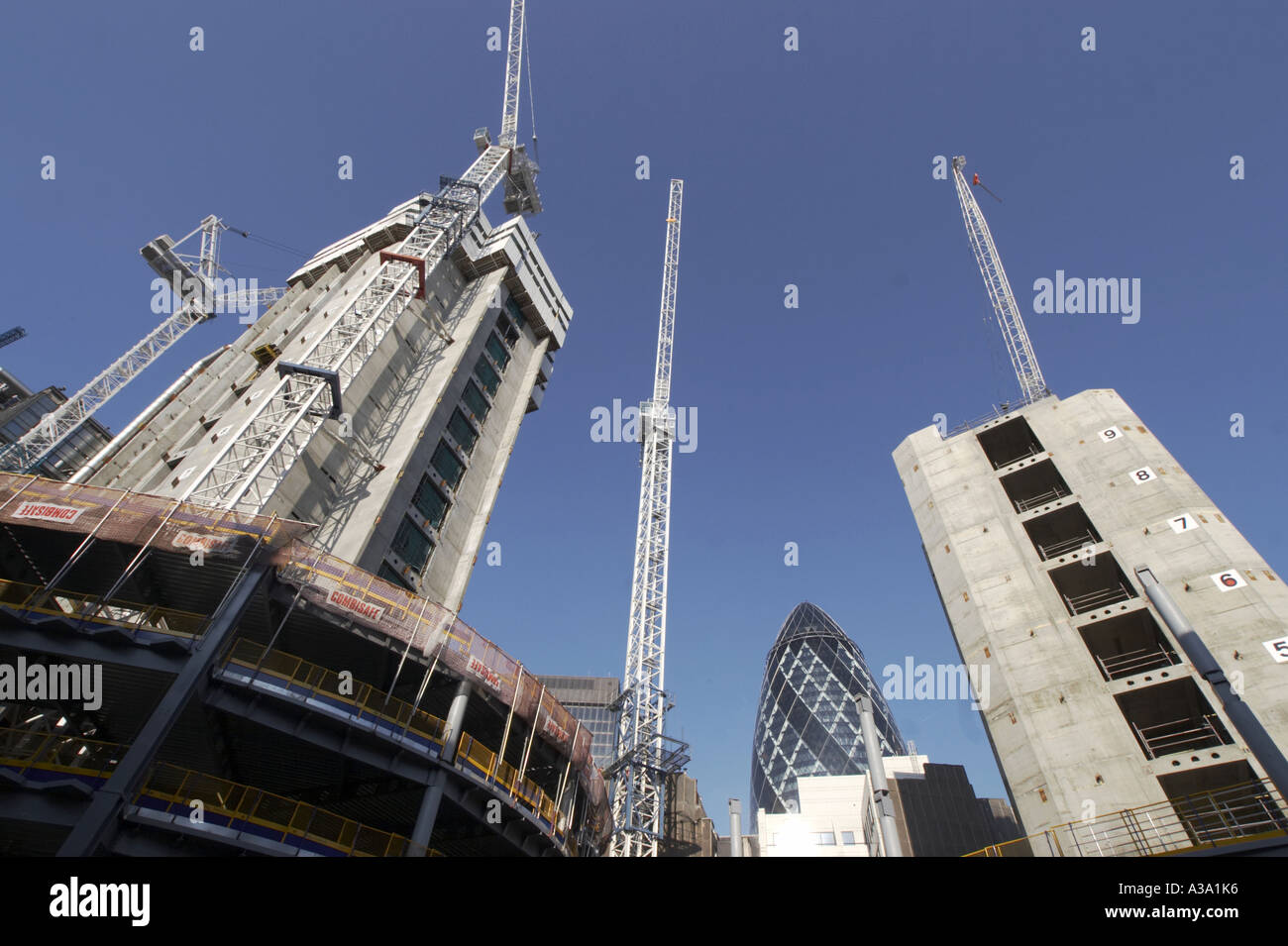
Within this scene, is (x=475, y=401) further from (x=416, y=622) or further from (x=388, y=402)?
(x=416, y=622)

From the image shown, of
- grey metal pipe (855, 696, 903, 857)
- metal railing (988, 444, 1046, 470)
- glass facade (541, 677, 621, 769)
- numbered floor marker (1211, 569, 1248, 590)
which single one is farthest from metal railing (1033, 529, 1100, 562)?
glass facade (541, 677, 621, 769)

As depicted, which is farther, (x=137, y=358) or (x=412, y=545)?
(x=137, y=358)

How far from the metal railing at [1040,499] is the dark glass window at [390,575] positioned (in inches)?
1284

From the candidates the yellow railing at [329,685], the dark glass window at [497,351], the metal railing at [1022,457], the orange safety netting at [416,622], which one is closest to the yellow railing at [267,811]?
the yellow railing at [329,685]

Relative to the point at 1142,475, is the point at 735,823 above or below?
below

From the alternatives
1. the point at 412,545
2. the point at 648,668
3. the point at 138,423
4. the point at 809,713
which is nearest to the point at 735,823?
the point at 648,668

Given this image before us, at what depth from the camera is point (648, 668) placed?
64688 millimetres

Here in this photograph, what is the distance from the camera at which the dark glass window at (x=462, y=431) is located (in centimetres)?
4666

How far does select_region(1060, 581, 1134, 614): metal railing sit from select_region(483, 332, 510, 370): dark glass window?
40482 millimetres

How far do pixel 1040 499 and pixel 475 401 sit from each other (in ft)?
117

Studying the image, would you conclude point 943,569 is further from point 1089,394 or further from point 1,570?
point 1,570
